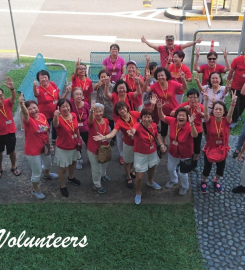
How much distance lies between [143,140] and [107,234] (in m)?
1.47

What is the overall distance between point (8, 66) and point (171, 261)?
892 cm

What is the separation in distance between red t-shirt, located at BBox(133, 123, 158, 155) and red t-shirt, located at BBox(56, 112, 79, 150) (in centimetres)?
94

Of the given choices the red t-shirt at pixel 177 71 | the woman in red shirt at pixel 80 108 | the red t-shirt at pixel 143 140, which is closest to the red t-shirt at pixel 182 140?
the red t-shirt at pixel 143 140

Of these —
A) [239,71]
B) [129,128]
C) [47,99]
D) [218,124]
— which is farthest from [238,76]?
[47,99]

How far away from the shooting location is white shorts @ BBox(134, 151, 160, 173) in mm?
5301

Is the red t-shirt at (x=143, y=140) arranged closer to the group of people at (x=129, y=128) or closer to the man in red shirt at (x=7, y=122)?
the group of people at (x=129, y=128)

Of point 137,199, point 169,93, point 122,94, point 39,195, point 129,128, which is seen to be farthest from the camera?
point 169,93

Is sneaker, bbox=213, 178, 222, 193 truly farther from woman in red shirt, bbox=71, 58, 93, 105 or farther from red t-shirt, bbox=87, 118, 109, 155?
woman in red shirt, bbox=71, 58, 93, 105

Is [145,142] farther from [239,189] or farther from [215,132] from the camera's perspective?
[239,189]

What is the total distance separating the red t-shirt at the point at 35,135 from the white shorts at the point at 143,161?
1.46 m

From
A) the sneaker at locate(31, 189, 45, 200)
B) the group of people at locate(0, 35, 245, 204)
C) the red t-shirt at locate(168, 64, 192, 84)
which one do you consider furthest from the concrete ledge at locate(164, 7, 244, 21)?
the sneaker at locate(31, 189, 45, 200)

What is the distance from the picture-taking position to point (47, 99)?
6.28 meters

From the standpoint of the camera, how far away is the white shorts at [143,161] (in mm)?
5301

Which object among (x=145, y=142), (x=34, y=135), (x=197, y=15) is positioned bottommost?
(x=197, y=15)
